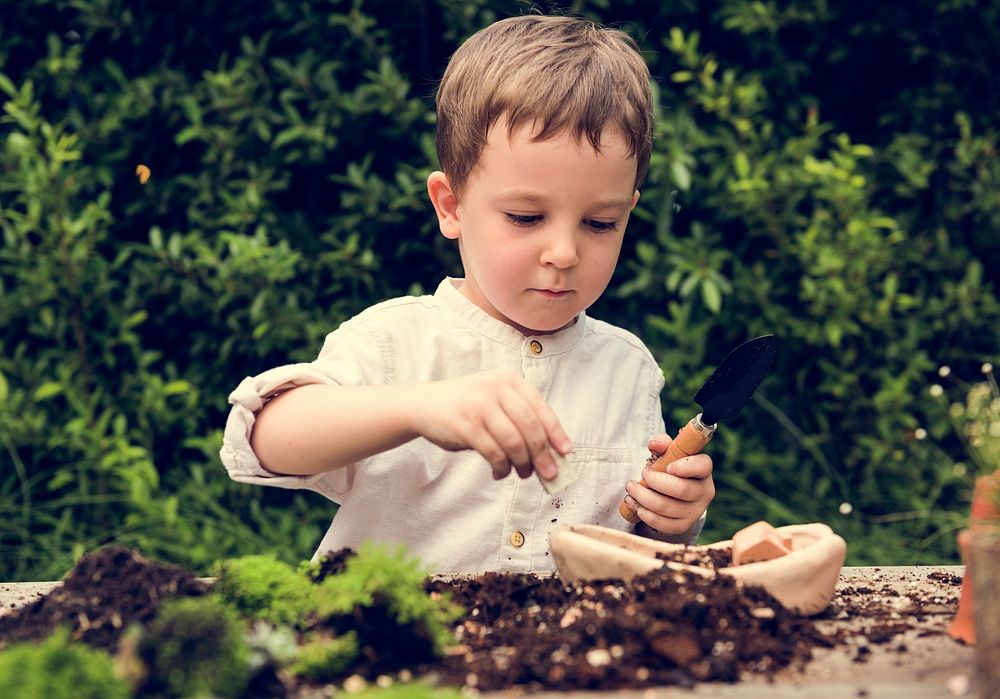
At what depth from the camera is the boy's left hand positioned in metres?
1.84

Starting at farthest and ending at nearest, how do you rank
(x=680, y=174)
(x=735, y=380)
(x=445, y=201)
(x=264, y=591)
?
(x=680, y=174), (x=445, y=201), (x=735, y=380), (x=264, y=591)

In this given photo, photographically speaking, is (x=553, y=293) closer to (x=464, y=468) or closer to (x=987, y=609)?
(x=464, y=468)

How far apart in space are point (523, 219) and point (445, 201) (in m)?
0.32

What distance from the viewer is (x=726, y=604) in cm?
132

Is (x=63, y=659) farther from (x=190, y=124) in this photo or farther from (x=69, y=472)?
(x=190, y=124)

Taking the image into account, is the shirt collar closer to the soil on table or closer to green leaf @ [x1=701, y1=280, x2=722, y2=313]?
the soil on table

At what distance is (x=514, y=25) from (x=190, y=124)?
67.4 inches

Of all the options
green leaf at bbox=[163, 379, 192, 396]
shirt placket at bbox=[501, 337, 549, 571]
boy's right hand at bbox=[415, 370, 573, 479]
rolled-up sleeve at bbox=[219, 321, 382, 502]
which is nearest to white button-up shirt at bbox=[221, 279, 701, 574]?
shirt placket at bbox=[501, 337, 549, 571]

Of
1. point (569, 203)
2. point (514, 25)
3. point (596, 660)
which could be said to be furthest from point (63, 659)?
point (514, 25)

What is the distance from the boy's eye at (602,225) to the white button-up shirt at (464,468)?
32 cm

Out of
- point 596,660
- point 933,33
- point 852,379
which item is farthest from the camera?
point 933,33

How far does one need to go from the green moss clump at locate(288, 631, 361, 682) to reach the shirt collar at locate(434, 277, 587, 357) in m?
1.03

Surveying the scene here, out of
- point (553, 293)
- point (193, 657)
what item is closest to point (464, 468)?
point (553, 293)

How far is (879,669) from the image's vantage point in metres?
1.24
